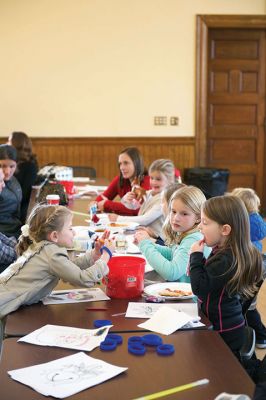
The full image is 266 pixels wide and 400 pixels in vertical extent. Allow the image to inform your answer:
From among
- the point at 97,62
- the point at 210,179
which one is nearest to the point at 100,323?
the point at 210,179

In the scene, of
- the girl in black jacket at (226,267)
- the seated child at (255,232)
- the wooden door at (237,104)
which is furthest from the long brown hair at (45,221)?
the wooden door at (237,104)

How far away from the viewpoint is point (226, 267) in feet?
7.25

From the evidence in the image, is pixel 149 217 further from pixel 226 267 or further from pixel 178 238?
pixel 226 267

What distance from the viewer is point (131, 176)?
15.5 ft

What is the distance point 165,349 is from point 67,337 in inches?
12.6

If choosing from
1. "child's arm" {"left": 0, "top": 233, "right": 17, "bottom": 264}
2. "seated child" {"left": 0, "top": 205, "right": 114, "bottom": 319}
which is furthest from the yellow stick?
"child's arm" {"left": 0, "top": 233, "right": 17, "bottom": 264}

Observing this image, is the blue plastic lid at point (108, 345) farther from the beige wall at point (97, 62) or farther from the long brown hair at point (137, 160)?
the beige wall at point (97, 62)

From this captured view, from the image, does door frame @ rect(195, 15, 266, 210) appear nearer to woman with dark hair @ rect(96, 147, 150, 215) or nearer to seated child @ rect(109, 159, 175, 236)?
woman with dark hair @ rect(96, 147, 150, 215)

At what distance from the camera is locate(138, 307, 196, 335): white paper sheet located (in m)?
1.90

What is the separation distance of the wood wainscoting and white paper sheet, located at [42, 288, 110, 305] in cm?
531

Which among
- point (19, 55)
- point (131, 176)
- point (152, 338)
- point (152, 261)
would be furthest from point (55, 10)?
point (152, 338)

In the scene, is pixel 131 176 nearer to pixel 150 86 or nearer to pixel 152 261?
pixel 152 261

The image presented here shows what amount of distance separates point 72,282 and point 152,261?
43 cm

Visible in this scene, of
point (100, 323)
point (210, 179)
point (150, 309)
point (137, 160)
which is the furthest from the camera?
point (210, 179)
